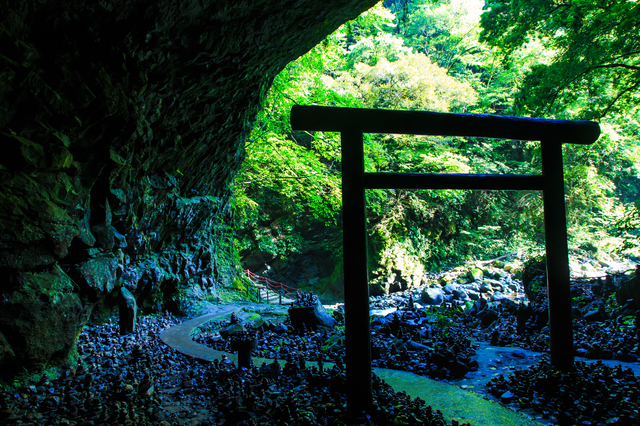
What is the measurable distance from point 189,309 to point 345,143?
704cm

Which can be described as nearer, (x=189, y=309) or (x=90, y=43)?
(x=90, y=43)

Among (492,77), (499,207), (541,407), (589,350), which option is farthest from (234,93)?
(492,77)

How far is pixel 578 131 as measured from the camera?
376 cm

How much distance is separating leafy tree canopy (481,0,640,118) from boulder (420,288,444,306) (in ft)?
A: 21.1

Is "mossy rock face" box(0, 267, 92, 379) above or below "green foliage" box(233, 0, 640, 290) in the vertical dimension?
below

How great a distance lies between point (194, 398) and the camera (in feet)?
10.9

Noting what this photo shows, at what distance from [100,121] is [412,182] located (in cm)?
376

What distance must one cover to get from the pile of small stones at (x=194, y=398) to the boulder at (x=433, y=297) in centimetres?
869

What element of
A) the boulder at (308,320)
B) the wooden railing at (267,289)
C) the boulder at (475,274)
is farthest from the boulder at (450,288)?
the boulder at (308,320)

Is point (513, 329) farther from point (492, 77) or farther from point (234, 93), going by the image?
point (492, 77)

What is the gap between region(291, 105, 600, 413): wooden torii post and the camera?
290cm

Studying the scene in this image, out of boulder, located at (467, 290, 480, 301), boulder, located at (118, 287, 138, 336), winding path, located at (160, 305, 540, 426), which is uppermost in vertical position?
boulder, located at (118, 287, 138, 336)

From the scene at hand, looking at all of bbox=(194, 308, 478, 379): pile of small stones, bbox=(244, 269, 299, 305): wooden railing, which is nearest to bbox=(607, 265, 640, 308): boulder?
bbox=(194, 308, 478, 379): pile of small stones

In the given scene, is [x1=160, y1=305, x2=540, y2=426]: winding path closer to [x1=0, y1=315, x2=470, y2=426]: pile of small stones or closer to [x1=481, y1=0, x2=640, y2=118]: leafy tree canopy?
[x1=0, y1=315, x2=470, y2=426]: pile of small stones
